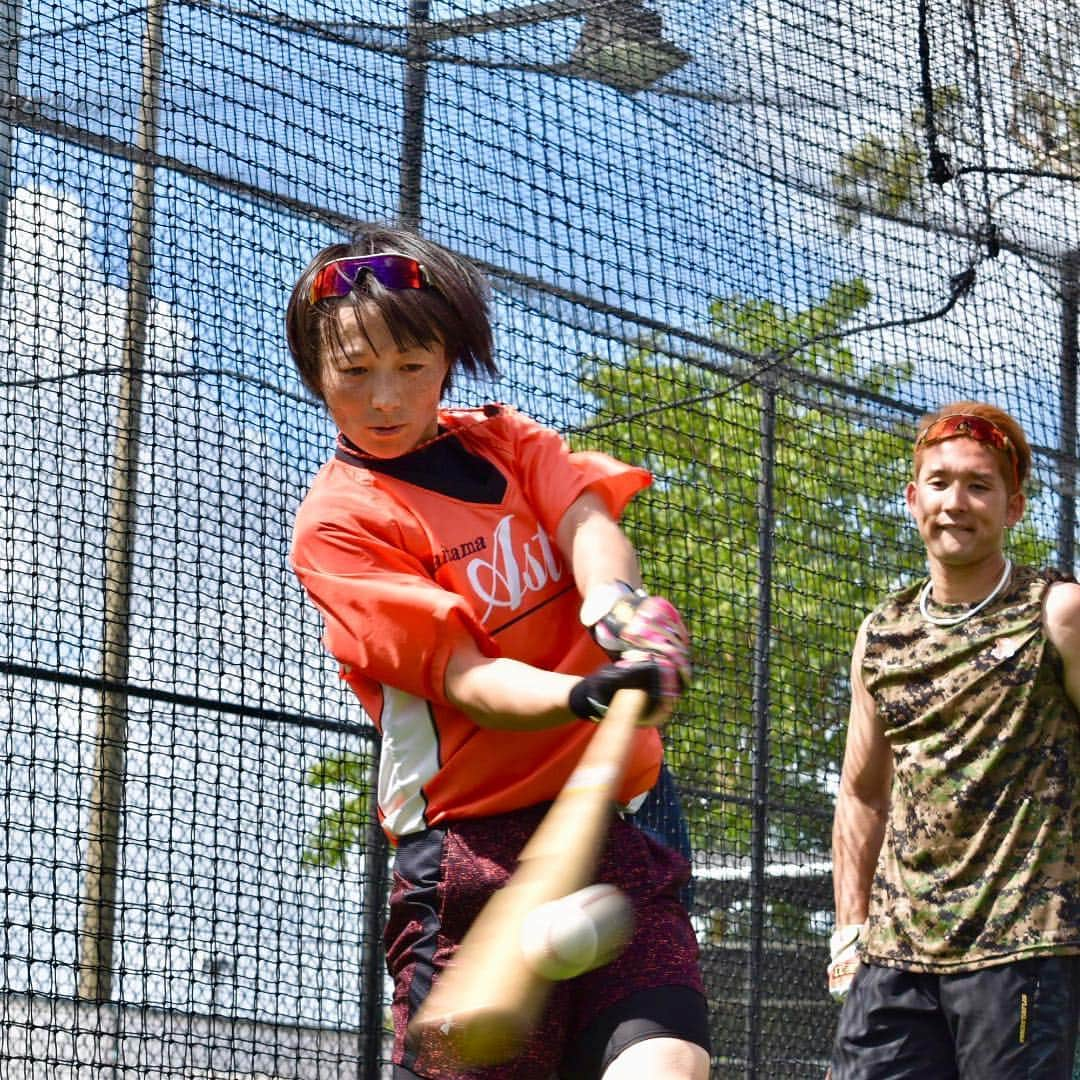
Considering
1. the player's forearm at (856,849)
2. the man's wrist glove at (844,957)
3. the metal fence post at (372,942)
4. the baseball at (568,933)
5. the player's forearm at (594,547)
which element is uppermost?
the player's forearm at (594,547)

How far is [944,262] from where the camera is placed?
5336 millimetres

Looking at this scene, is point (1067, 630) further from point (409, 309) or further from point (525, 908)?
point (525, 908)

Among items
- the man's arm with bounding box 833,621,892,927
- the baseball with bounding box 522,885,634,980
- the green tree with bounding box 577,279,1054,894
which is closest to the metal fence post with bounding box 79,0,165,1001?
the green tree with bounding box 577,279,1054,894

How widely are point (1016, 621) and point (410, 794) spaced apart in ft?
4.42

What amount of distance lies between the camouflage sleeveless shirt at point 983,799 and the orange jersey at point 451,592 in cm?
98

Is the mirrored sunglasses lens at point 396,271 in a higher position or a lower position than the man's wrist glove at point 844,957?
higher

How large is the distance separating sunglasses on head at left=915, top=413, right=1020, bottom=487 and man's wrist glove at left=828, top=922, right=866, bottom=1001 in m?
0.93

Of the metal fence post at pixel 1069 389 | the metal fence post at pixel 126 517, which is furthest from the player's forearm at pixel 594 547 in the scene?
the metal fence post at pixel 1069 389

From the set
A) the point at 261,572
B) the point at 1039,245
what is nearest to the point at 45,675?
the point at 261,572

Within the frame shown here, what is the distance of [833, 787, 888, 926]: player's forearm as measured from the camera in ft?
10.7

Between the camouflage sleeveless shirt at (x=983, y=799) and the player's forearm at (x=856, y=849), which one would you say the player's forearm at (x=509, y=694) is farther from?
the player's forearm at (x=856, y=849)

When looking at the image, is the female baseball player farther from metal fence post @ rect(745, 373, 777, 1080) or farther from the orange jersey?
metal fence post @ rect(745, 373, 777, 1080)

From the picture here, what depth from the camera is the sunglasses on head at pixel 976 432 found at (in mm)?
3217

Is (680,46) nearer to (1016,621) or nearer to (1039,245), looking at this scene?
(1039,245)
